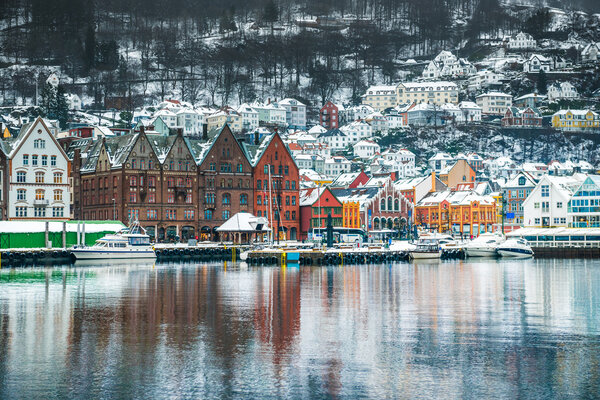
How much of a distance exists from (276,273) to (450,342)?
150 ft

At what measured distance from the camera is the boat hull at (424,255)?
354ft

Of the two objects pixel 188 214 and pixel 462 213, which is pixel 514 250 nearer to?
pixel 188 214

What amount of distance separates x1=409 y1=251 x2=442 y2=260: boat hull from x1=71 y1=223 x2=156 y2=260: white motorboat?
31.9 meters

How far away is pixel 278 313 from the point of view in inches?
1711

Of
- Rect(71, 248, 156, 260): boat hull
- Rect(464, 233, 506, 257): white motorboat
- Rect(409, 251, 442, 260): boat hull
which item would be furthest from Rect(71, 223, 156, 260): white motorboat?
Rect(464, 233, 506, 257): white motorboat

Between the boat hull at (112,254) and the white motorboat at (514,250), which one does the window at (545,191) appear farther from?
the boat hull at (112,254)

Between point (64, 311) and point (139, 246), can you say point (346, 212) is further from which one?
point (64, 311)

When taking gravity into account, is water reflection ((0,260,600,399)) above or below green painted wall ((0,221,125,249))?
below

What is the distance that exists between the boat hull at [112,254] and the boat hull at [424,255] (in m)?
31.9

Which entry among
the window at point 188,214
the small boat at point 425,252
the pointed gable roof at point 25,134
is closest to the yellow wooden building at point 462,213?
the window at point 188,214

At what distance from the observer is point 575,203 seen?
5689 inches

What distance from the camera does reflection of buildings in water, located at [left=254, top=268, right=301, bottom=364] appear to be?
34.1m

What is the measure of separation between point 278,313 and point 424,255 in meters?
67.9

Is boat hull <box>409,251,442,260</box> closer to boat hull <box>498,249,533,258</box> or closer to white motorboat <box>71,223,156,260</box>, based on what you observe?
boat hull <box>498,249,533,258</box>
